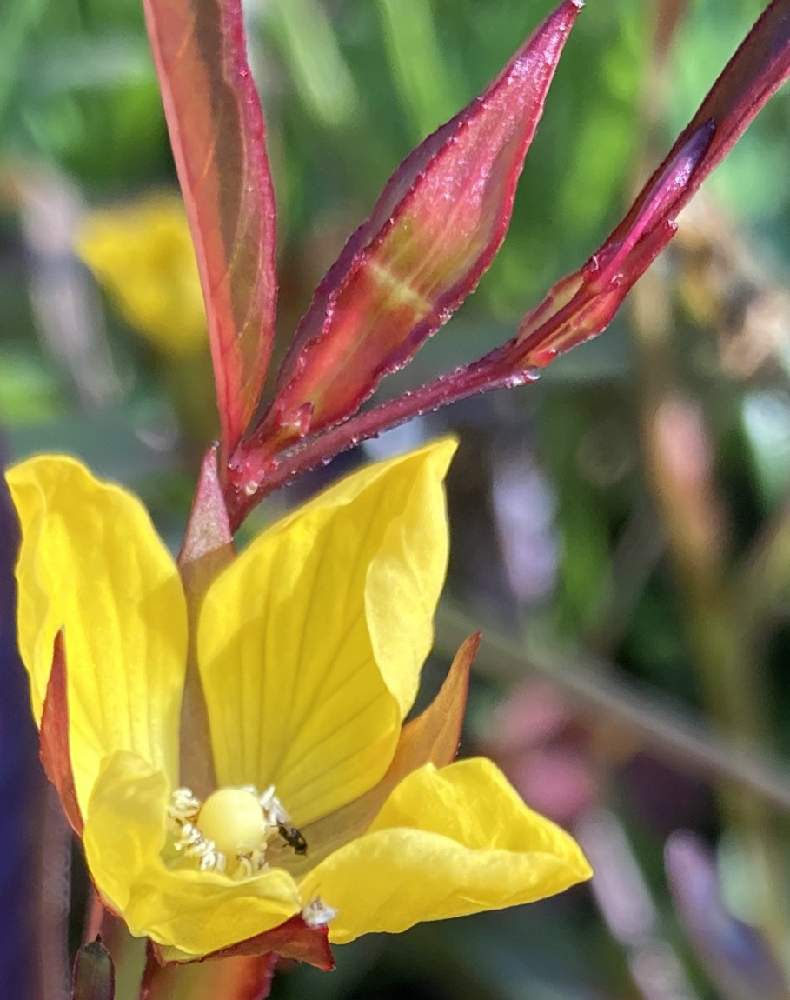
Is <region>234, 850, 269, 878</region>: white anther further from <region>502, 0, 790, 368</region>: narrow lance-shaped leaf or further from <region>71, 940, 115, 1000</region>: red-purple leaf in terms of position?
<region>502, 0, 790, 368</region>: narrow lance-shaped leaf

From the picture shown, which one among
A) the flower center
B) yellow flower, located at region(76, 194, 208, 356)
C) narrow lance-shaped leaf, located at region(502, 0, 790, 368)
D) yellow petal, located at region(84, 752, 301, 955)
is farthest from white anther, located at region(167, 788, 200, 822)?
yellow flower, located at region(76, 194, 208, 356)

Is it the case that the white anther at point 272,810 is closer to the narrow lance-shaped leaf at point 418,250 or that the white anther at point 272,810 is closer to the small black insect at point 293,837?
the small black insect at point 293,837

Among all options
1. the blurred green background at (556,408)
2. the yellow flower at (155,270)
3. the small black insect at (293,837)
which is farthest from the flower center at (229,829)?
the yellow flower at (155,270)

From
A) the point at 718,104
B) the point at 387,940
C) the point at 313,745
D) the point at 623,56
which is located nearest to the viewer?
the point at 718,104

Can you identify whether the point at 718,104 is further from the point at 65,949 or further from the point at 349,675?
the point at 65,949

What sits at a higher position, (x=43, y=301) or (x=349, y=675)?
(x=43, y=301)

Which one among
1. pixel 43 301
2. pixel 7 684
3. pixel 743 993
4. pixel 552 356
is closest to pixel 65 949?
pixel 7 684

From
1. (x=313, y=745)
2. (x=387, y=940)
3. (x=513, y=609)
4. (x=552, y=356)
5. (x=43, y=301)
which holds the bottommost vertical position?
(x=387, y=940)
